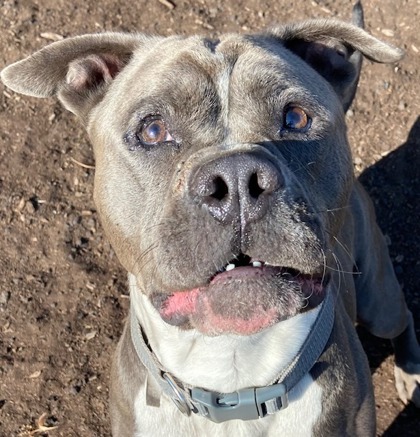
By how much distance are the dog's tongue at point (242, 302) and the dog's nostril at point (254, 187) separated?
0.29 meters

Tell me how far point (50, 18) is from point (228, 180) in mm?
Answer: 4446

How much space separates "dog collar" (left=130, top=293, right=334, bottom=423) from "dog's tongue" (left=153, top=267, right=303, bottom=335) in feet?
1.81

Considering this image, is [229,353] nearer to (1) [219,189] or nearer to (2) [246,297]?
(2) [246,297]

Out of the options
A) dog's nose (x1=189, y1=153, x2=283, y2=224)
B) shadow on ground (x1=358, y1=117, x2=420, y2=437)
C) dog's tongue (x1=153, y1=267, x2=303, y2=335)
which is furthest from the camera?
shadow on ground (x1=358, y1=117, x2=420, y2=437)

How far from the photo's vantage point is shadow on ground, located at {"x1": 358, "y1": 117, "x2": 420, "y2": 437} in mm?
5426

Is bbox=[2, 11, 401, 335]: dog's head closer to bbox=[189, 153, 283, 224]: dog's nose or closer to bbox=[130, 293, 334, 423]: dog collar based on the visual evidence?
bbox=[189, 153, 283, 224]: dog's nose

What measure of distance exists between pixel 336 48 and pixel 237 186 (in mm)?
1407

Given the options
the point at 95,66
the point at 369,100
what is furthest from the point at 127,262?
the point at 369,100

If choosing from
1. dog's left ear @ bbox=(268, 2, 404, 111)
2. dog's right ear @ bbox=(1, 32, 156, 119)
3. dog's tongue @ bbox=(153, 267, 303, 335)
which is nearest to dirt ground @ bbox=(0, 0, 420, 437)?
dog's right ear @ bbox=(1, 32, 156, 119)

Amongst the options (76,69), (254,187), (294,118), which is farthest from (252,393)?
(76,69)

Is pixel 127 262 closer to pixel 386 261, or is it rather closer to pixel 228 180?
pixel 228 180

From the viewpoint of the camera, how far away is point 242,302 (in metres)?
2.61

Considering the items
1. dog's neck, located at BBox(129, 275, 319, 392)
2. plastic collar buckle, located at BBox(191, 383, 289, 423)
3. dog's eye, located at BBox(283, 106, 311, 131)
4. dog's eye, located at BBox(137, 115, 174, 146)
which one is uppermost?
dog's eye, located at BBox(283, 106, 311, 131)

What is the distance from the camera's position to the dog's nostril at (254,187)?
98.9 inches
